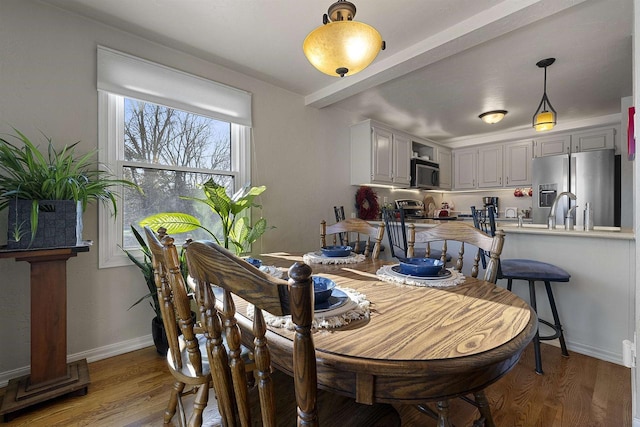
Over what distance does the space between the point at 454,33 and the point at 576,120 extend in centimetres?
350

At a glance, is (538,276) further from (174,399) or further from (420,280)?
(174,399)

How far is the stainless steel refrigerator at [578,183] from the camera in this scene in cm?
357

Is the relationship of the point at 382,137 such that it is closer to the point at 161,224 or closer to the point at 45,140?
the point at 161,224

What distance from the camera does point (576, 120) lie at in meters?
4.23

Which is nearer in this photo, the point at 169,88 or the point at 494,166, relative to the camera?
the point at 169,88

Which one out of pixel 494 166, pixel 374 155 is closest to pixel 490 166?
pixel 494 166

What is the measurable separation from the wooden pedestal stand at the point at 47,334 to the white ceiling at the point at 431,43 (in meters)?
1.69

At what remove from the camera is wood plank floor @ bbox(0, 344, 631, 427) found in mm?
1466

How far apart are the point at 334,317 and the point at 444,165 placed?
5.34 meters

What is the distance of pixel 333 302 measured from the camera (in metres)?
0.88

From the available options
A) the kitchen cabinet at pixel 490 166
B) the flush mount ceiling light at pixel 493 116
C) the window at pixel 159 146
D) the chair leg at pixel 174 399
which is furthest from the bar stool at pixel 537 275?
A: the kitchen cabinet at pixel 490 166

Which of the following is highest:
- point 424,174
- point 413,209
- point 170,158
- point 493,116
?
point 493,116

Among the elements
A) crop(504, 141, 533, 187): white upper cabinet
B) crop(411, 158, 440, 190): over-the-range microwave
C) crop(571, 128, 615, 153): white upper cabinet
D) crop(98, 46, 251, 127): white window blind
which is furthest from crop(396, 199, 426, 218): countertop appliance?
crop(98, 46, 251, 127): white window blind

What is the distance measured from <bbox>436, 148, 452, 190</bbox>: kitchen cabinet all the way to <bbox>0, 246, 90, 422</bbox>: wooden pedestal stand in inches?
207
